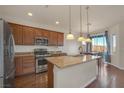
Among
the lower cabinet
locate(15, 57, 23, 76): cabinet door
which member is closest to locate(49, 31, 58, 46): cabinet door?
the lower cabinet

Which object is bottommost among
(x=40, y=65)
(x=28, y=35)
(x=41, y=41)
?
(x=40, y=65)

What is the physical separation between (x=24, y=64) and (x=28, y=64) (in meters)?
0.21

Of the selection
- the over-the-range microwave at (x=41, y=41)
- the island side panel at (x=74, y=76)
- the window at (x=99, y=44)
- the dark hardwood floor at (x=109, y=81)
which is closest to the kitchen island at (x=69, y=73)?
the island side panel at (x=74, y=76)

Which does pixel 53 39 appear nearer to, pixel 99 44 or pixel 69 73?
pixel 69 73

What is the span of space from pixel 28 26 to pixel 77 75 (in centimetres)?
350

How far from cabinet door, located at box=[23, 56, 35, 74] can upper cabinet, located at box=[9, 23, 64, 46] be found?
74 centimetres

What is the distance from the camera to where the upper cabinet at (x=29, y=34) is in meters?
5.14

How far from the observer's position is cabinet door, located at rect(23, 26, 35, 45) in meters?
5.46

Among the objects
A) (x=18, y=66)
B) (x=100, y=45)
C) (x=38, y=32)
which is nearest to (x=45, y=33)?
(x=38, y=32)

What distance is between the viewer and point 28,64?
5289mm

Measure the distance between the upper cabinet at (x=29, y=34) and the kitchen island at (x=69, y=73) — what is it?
2519mm

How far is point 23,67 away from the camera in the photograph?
16.7 ft

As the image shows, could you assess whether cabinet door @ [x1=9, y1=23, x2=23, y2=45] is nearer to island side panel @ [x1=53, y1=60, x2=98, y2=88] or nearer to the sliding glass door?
island side panel @ [x1=53, y1=60, x2=98, y2=88]

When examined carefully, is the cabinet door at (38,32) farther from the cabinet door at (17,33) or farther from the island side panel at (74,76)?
the island side panel at (74,76)
